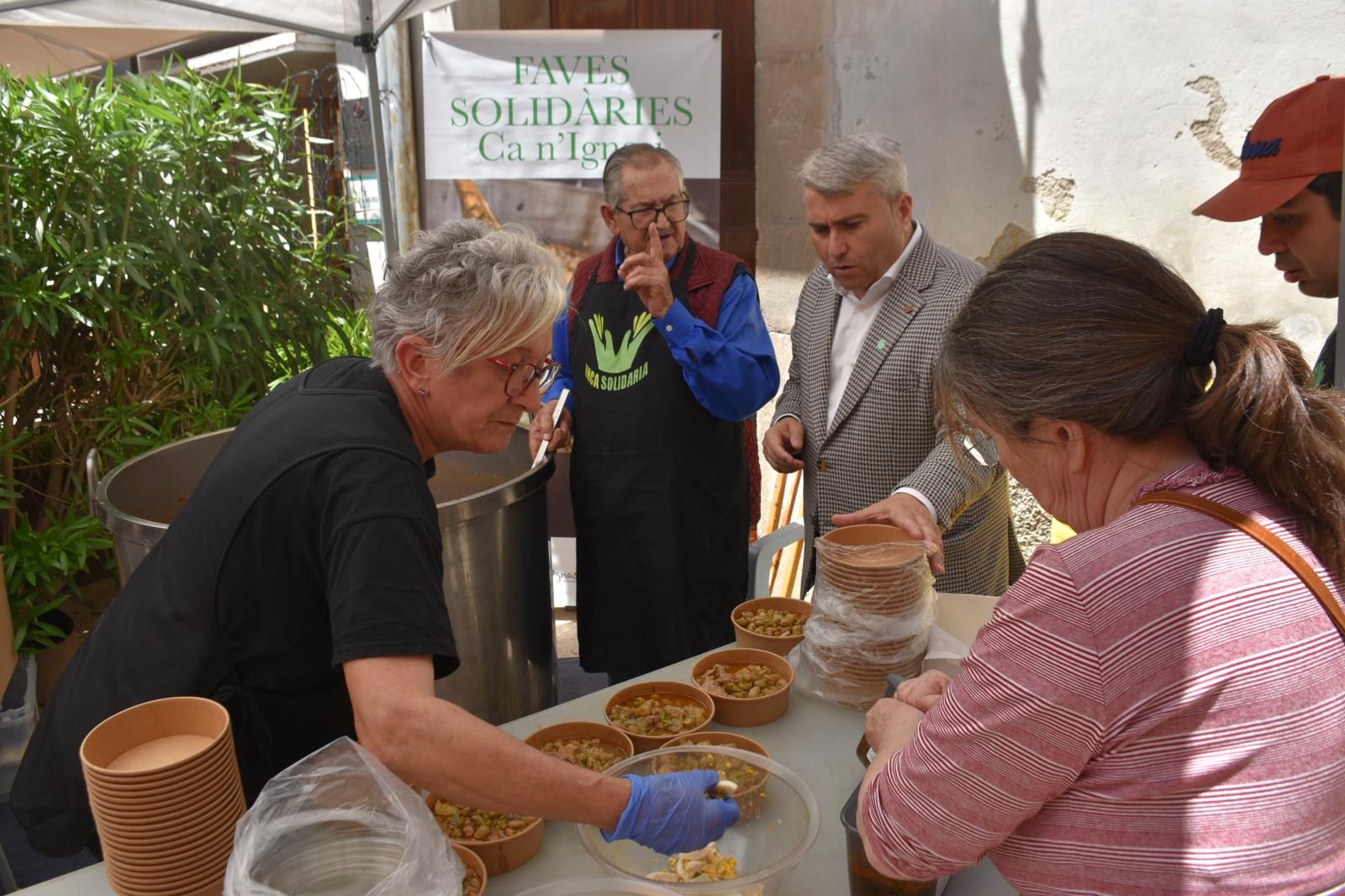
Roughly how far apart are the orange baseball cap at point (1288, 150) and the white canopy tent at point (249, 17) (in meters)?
2.69

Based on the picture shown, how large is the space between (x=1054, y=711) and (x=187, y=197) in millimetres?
4043

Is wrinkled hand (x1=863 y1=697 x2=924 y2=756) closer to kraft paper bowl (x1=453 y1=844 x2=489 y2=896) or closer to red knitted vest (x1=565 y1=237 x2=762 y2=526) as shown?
kraft paper bowl (x1=453 y1=844 x2=489 y2=896)

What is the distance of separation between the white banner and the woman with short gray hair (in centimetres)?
284

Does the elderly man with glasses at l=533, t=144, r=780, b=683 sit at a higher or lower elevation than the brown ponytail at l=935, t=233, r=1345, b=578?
lower

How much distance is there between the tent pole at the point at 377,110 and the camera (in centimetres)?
376

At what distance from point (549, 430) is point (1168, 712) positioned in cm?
200

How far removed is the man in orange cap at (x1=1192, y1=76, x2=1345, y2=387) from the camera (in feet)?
6.66

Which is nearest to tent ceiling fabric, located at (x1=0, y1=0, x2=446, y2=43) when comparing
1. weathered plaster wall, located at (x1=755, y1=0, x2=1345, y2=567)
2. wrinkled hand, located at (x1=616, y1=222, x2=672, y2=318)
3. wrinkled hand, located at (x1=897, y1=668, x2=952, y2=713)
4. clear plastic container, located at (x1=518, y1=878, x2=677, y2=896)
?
wrinkled hand, located at (x1=616, y1=222, x2=672, y2=318)

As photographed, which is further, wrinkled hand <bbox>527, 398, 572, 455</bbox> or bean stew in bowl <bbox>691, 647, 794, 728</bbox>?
wrinkled hand <bbox>527, 398, 572, 455</bbox>

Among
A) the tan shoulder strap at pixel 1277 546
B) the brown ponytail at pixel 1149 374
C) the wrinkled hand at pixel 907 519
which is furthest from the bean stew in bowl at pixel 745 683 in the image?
the tan shoulder strap at pixel 1277 546

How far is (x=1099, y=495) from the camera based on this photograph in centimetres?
120

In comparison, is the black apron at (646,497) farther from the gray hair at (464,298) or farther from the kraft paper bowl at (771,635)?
the gray hair at (464,298)

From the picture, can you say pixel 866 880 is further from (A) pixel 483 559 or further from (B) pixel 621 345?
(B) pixel 621 345

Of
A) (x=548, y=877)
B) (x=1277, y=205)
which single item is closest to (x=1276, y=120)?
(x=1277, y=205)
